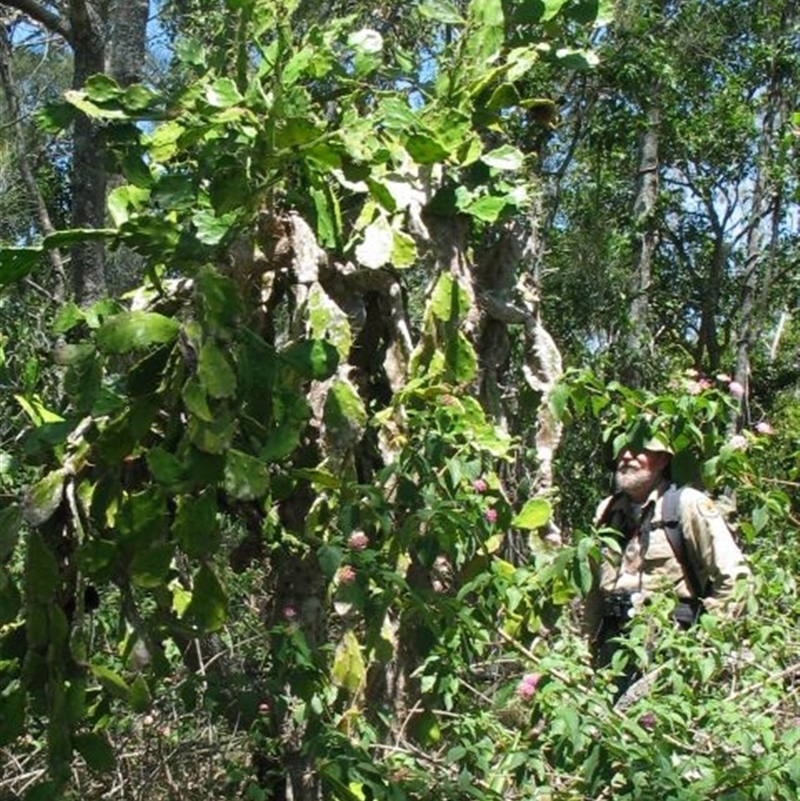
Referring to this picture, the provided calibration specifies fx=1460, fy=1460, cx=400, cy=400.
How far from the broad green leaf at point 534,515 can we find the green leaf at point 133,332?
0.90 meters

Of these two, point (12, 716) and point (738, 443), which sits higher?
point (738, 443)

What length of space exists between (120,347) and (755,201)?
16570 millimetres

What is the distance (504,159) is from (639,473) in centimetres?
163

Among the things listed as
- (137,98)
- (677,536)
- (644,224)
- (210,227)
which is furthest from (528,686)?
(644,224)

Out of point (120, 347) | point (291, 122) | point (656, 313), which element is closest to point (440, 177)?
point (291, 122)

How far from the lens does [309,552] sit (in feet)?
9.82

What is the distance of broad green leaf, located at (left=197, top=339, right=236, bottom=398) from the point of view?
2461mm

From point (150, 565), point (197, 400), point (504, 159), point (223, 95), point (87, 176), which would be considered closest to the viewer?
point (197, 400)

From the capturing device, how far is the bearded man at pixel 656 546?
14.4 feet

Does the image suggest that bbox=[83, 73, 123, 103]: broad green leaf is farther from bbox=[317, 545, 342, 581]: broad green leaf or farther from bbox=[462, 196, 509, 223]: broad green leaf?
bbox=[317, 545, 342, 581]: broad green leaf

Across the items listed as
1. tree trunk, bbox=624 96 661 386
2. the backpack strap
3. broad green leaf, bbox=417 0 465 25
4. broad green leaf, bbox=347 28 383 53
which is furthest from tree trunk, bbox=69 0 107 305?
tree trunk, bbox=624 96 661 386

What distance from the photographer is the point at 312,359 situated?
2609 mm

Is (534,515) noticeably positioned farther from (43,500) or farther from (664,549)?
(664,549)

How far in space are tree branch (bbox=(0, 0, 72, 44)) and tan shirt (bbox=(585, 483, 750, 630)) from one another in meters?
2.75
